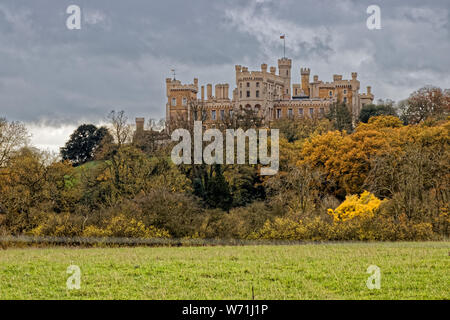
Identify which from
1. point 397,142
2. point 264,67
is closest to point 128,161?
point 397,142

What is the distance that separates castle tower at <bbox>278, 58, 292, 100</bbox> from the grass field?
8815cm

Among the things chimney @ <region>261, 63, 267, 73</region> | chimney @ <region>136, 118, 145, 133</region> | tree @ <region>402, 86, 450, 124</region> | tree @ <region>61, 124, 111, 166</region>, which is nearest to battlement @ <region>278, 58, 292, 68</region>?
chimney @ <region>261, 63, 267, 73</region>

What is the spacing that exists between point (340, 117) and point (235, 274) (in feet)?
174

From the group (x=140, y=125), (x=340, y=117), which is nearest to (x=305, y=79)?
(x=140, y=125)

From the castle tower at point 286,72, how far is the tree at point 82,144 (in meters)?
42.4

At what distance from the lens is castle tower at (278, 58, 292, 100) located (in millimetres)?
108213

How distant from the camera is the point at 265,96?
3735 inches

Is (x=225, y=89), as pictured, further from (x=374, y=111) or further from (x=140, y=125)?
(x=374, y=111)

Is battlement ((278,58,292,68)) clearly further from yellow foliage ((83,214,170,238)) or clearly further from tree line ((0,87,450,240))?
yellow foliage ((83,214,170,238))

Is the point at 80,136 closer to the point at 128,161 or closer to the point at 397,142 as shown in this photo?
the point at 128,161

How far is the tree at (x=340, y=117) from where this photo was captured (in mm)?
63906

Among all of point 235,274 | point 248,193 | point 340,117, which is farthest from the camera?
point 340,117

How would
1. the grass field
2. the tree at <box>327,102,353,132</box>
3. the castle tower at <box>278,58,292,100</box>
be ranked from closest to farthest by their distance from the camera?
the grass field → the tree at <box>327,102,353,132</box> → the castle tower at <box>278,58,292,100</box>

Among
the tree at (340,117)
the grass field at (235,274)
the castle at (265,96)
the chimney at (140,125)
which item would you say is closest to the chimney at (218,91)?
the castle at (265,96)
